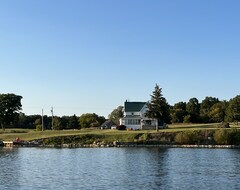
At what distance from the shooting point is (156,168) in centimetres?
4606

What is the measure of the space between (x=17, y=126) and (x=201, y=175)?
438 feet

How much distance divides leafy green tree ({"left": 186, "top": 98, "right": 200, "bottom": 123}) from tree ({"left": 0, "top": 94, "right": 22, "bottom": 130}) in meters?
57.4

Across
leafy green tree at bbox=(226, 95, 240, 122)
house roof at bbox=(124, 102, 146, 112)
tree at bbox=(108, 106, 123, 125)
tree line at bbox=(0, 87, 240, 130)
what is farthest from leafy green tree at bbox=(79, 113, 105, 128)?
leafy green tree at bbox=(226, 95, 240, 122)

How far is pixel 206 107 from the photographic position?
532 ft

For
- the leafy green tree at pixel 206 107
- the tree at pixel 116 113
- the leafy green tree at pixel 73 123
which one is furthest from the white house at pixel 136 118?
the tree at pixel 116 113

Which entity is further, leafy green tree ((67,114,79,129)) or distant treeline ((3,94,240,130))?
leafy green tree ((67,114,79,129))

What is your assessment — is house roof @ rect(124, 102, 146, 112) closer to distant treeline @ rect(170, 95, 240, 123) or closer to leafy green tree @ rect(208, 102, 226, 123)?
distant treeline @ rect(170, 95, 240, 123)

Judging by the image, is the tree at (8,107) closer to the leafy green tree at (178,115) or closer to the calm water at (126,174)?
the leafy green tree at (178,115)

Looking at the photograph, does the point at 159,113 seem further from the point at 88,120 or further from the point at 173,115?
the point at 88,120

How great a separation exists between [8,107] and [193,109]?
67.1m

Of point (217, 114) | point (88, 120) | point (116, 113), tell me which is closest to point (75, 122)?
point (88, 120)

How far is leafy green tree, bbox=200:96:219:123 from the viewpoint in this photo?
477ft

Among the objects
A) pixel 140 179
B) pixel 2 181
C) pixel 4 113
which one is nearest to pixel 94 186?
pixel 140 179

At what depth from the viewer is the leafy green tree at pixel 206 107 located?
477 ft
